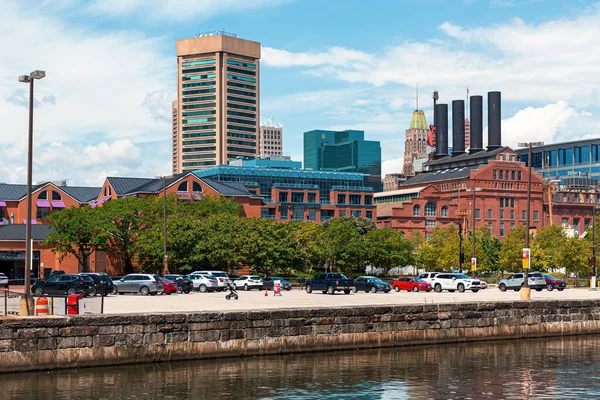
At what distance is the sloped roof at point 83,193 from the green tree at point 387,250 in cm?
4716

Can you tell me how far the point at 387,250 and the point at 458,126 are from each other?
298 feet

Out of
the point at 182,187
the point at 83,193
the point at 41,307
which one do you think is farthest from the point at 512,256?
the point at 41,307

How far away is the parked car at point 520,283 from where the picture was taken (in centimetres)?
7569

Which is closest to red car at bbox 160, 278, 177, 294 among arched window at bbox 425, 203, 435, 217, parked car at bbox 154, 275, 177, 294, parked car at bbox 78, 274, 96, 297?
parked car at bbox 154, 275, 177, 294

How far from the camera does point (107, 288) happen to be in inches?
2430

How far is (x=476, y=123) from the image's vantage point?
593 ft

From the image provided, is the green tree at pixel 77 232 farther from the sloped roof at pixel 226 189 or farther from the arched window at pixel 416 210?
the arched window at pixel 416 210

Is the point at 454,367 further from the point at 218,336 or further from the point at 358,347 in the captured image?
the point at 218,336

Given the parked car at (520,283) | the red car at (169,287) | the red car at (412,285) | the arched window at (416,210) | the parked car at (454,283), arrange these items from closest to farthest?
the red car at (169,287)
the parked car at (520,283)
the parked car at (454,283)
the red car at (412,285)
the arched window at (416,210)

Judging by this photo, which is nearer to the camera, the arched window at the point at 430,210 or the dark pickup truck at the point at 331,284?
the dark pickup truck at the point at 331,284

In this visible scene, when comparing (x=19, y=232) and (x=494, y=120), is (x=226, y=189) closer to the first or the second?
(x=19, y=232)

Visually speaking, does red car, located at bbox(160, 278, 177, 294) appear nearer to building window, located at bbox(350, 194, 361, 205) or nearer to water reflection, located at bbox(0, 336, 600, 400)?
water reflection, located at bbox(0, 336, 600, 400)

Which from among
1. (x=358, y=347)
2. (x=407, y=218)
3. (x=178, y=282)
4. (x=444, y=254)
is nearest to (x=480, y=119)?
(x=407, y=218)

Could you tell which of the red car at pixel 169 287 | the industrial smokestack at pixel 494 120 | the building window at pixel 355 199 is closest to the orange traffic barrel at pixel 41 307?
the red car at pixel 169 287
